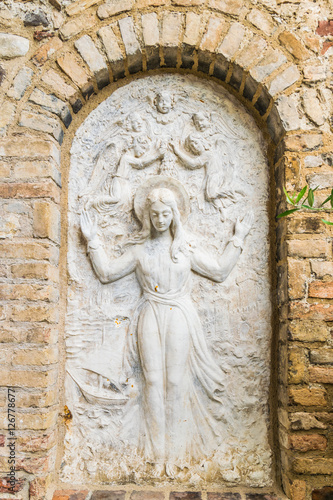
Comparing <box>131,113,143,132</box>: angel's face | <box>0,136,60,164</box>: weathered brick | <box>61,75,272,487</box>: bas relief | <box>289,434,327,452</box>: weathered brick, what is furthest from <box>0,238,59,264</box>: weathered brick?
<box>289,434,327,452</box>: weathered brick

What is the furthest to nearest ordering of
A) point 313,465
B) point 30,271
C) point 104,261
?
point 104,261 → point 30,271 → point 313,465

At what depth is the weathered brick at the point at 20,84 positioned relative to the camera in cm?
262

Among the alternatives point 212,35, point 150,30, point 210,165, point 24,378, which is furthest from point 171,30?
point 24,378

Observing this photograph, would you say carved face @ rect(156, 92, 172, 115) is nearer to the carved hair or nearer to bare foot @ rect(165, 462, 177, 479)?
the carved hair

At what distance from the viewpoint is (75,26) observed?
2.66 m

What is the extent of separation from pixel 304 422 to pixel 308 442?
0.11 meters

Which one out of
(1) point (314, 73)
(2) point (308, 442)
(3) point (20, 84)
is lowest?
(2) point (308, 442)

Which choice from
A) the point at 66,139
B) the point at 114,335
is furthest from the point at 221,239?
the point at 66,139

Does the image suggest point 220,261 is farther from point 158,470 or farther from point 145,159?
point 158,470

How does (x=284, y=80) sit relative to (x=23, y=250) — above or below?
above

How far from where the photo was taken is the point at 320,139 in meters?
2.59

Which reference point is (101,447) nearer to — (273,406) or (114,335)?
(114,335)

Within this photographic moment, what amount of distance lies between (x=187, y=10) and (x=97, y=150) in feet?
3.32

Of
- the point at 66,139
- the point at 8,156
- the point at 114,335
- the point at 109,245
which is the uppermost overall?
the point at 66,139
